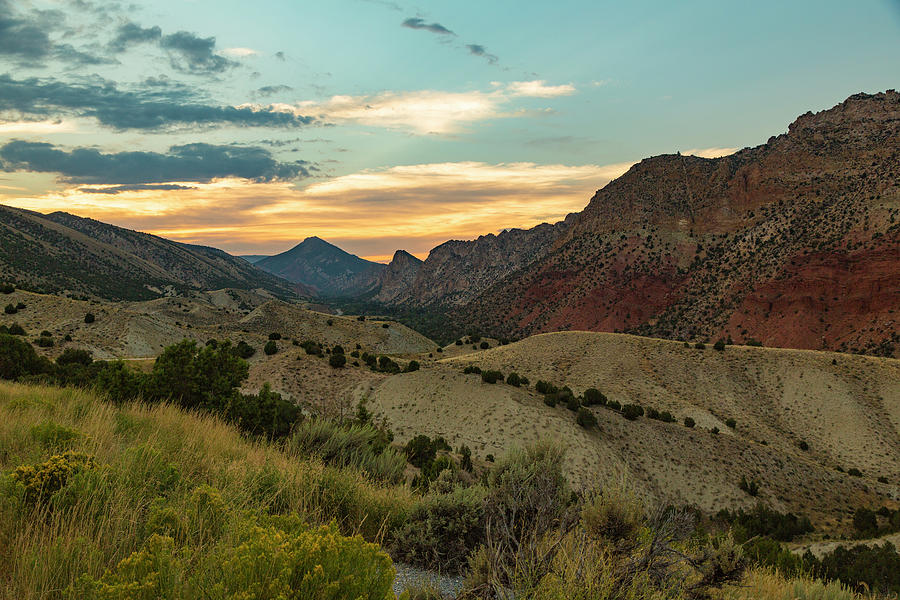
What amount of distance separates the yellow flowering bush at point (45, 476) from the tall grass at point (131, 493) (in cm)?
12

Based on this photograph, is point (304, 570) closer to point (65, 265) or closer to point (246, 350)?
point (246, 350)

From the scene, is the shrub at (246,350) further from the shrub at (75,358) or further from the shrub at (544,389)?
the shrub at (544,389)

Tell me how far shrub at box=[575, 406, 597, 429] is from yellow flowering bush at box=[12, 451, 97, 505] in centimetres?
3404

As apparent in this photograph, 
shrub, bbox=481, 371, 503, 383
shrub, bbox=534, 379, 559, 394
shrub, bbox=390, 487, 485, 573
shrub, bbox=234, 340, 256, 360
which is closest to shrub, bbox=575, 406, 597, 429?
shrub, bbox=534, 379, 559, 394

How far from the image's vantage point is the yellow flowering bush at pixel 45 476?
4613 mm

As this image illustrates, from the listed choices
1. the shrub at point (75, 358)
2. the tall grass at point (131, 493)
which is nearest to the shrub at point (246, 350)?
the shrub at point (75, 358)

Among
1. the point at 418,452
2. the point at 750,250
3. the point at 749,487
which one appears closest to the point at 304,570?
the point at 418,452

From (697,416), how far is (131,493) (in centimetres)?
5031

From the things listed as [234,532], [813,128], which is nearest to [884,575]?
[234,532]

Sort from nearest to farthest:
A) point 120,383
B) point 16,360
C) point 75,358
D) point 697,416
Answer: point 120,383 < point 16,360 < point 75,358 < point 697,416

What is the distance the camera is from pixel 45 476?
4.77 m

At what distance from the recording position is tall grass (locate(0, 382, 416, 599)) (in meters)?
3.76

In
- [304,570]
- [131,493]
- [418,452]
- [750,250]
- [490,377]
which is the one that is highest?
[750,250]

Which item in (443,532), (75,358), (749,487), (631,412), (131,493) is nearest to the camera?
(131,493)
